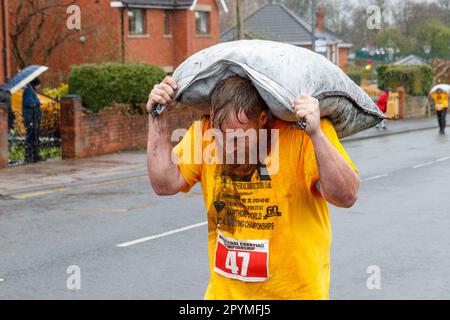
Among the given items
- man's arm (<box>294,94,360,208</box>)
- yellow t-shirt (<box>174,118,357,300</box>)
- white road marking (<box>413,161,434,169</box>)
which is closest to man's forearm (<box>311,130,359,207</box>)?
man's arm (<box>294,94,360,208</box>)

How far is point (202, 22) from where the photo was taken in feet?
145

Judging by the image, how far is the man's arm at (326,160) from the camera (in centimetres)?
340

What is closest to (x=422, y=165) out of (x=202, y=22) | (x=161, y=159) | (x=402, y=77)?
(x=161, y=159)

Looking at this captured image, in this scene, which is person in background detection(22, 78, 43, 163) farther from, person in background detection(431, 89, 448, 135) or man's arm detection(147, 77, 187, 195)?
man's arm detection(147, 77, 187, 195)

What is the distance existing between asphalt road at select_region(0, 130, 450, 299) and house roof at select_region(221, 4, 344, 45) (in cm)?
4707

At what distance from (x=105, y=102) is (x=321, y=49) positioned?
1128 centimetres

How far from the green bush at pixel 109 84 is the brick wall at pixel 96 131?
659mm

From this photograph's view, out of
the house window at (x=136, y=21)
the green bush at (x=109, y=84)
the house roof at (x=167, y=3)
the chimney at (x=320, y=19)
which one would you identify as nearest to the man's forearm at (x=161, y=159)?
the green bush at (x=109, y=84)

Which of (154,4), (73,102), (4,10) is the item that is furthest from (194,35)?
(73,102)

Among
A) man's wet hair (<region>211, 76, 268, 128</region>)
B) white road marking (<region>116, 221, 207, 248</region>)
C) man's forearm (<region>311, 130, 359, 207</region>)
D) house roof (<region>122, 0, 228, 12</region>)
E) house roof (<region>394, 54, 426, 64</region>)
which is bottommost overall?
house roof (<region>394, 54, 426, 64</region>)

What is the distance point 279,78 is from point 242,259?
722 mm

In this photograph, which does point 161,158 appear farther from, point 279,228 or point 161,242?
point 161,242

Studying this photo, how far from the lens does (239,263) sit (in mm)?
3734

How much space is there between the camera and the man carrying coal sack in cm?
364
